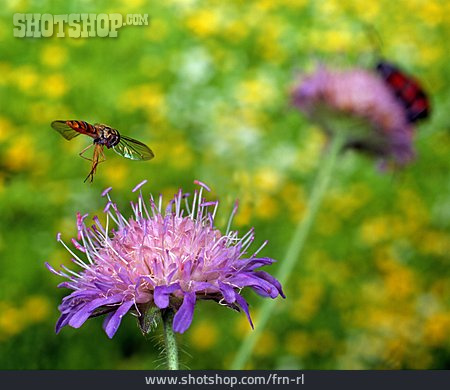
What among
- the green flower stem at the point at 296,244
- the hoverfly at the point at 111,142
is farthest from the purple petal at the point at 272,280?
the green flower stem at the point at 296,244

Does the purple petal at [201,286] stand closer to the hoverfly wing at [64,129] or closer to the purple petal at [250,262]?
the purple petal at [250,262]

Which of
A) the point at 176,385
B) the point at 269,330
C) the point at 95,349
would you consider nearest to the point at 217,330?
the point at 269,330

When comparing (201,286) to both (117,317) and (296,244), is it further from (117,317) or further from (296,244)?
(296,244)

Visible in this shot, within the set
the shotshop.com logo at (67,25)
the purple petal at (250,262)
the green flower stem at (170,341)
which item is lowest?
the green flower stem at (170,341)

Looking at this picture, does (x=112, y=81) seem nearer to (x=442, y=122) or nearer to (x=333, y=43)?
(x=333, y=43)

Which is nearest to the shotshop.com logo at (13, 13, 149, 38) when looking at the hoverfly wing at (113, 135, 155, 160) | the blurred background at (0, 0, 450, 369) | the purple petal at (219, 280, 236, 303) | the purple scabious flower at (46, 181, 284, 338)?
the blurred background at (0, 0, 450, 369)

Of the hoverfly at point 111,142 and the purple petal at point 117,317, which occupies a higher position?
the hoverfly at point 111,142

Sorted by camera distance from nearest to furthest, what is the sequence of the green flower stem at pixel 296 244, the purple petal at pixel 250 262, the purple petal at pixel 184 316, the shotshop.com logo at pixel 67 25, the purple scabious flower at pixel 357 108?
the purple petal at pixel 184 316 < the purple petal at pixel 250 262 < the green flower stem at pixel 296 244 < the purple scabious flower at pixel 357 108 < the shotshop.com logo at pixel 67 25
